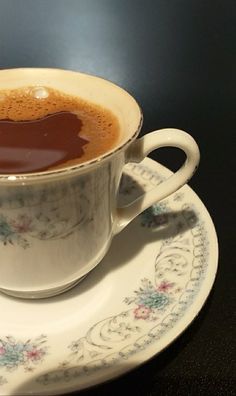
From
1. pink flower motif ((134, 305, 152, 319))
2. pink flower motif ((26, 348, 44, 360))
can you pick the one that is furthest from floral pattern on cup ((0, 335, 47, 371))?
pink flower motif ((134, 305, 152, 319))

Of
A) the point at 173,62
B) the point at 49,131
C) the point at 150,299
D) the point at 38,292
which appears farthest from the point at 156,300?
the point at 173,62

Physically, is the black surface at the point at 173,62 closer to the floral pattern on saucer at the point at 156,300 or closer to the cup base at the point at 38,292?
the floral pattern on saucer at the point at 156,300

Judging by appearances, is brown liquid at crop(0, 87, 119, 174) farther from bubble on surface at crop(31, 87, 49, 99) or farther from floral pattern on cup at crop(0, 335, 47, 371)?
floral pattern on cup at crop(0, 335, 47, 371)

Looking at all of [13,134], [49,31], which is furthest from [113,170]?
[49,31]

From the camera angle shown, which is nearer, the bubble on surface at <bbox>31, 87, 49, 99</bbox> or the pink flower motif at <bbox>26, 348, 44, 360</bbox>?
the pink flower motif at <bbox>26, 348, 44, 360</bbox>

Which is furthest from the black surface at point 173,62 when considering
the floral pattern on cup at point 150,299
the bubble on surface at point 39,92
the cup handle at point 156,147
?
the bubble on surface at point 39,92

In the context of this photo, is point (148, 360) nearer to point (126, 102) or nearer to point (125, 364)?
point (125, 364)

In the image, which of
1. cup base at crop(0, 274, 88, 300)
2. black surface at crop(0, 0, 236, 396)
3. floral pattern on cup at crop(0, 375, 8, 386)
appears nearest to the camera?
floral pattern on cup at crop(0, 375, 8, 386)
